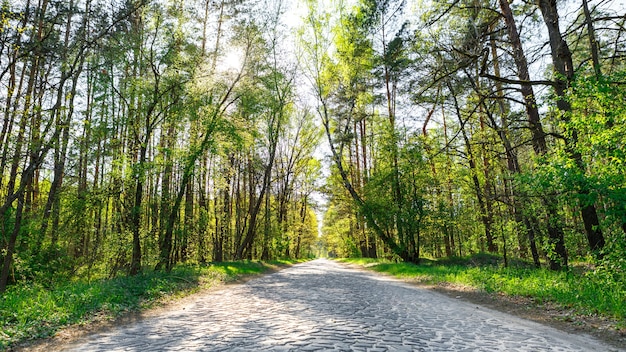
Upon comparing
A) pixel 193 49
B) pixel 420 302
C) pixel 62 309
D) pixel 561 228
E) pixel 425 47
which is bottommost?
pixel 420 302

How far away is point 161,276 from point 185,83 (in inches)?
275

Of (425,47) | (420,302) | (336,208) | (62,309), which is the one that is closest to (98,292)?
(62,309)

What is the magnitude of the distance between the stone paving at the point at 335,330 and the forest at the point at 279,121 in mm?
2854

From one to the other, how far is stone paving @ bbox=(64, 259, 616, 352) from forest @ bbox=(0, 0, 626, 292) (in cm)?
285

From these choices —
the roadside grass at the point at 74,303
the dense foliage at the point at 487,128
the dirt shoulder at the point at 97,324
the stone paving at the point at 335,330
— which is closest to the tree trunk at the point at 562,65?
the dense foliage at the point at 487,128

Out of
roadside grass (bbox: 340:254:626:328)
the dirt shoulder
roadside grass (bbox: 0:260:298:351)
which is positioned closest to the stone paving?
the dirt shoulder

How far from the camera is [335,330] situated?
15.6 feet

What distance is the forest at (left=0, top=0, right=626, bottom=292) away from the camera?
7.45 metres

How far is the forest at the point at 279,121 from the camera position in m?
7.45

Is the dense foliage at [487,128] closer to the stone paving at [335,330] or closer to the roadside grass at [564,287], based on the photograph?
the roadside grass at [564,287]

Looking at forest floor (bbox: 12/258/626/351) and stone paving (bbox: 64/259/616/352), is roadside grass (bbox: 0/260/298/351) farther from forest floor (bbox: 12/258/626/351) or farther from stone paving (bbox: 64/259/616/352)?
stone paving (bbox: 64/259/616/352)

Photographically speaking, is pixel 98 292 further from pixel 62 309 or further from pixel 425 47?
pixel 425 47

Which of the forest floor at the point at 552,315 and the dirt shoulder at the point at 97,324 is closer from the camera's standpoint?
the dirt shoulder at the point at 97,324

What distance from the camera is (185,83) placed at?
1248 centimetres
